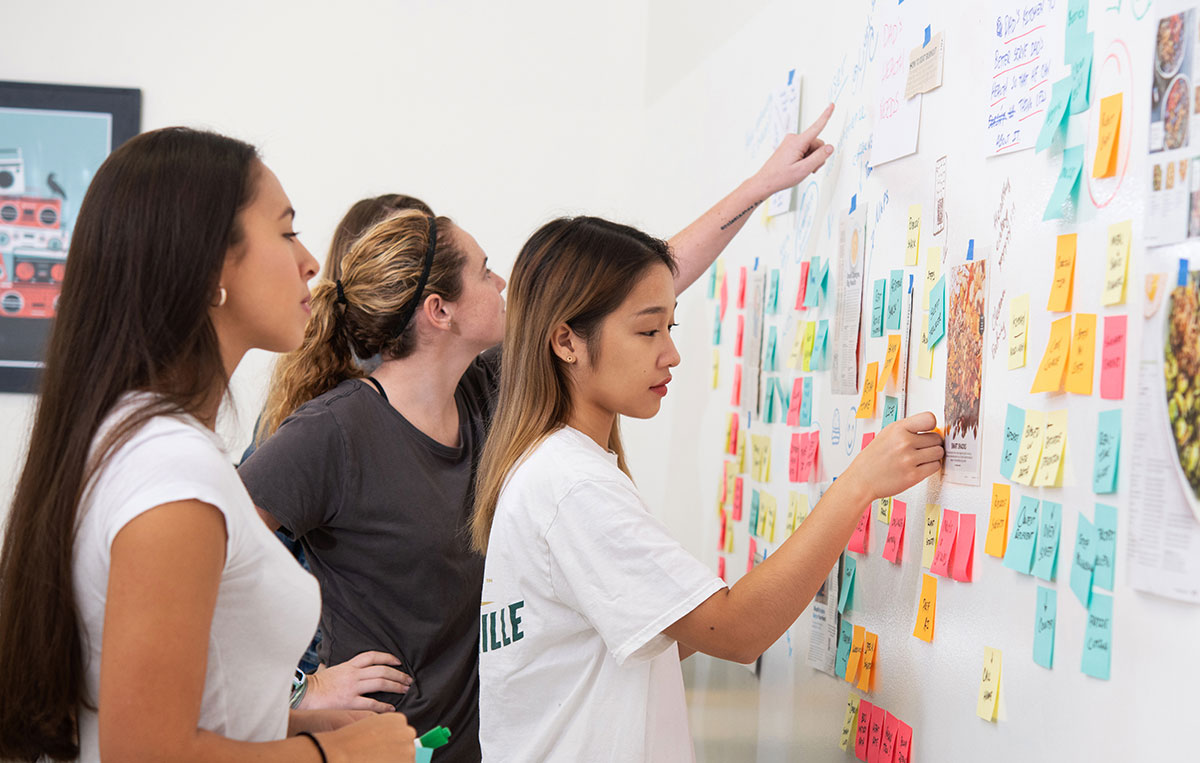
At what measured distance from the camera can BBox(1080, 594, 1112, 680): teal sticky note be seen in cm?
96

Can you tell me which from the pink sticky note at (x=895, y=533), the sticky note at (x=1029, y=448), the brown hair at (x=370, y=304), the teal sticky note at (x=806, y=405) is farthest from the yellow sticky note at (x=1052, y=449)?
the brown hair at (x=370, y=304)

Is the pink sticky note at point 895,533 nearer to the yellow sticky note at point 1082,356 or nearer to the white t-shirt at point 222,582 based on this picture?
the yellow sticky note at point 1082,356

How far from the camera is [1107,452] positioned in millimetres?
970

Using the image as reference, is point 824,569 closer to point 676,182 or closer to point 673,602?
point 673,602

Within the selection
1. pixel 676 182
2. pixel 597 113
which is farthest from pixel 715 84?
pixel 597 113

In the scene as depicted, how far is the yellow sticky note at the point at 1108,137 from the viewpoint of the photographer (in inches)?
39.0

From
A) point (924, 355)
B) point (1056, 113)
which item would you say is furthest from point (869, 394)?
point (1056, 113)

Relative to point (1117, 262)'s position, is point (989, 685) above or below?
below

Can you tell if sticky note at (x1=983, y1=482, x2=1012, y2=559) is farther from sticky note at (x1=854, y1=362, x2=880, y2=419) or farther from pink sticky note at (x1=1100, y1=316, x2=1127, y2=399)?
sticky note at (x1=854, y1=362, x2=880, y2=419)

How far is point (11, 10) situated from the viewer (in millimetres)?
2893

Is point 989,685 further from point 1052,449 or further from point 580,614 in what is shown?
point 580,614

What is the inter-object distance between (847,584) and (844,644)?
88 millimetres

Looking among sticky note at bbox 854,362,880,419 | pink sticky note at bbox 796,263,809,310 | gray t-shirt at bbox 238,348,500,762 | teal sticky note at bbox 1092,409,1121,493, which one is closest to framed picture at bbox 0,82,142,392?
gray t-shirt at bbox 238,348,500,762

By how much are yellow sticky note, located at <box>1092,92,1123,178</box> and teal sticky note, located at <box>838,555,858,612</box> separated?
2.34 ft
